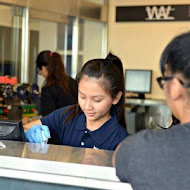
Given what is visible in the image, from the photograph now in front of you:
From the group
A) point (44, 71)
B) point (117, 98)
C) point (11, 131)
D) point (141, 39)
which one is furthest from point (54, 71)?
point (141, 39)

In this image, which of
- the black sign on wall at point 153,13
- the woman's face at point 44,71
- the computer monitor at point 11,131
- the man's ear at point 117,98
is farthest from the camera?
the black sign on wall at point 153,13

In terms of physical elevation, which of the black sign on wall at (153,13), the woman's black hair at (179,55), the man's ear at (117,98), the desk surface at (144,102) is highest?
the black sign on wall at (153,13)

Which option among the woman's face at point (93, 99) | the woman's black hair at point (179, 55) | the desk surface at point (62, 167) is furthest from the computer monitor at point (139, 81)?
the woman's black hair at point (179, 55)

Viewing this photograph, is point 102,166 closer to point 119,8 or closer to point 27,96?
point 27,96

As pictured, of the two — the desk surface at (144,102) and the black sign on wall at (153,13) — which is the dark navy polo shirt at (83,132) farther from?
the black sign on wall at (153,13)

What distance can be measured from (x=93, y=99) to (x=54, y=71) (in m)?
2.31

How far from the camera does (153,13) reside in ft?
25.2

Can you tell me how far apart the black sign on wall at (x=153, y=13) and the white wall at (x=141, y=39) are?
7cm

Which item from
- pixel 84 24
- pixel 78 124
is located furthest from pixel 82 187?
pixel 84 24

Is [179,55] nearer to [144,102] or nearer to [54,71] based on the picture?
[54,71]

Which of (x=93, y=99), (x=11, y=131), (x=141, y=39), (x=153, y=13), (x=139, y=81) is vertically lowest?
(x=139, y=81)

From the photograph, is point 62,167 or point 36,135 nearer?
point 62,167

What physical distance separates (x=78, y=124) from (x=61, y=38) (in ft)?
16.1

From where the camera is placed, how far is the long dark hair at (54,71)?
4.16 metres
